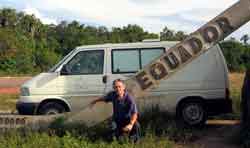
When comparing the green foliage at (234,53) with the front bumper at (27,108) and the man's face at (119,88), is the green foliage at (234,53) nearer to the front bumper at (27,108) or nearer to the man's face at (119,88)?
the front bumper at (27,108)

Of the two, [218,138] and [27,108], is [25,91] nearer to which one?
[27,108]

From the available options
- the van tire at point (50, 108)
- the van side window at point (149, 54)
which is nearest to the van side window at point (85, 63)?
the van tire at point (50, 108)

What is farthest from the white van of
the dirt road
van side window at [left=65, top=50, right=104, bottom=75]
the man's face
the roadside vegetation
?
the roadside vegetation

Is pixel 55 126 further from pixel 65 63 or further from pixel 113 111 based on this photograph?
pixel 65 63

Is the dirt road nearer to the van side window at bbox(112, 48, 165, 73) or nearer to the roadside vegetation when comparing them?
the van side window at bbox(112, 48, 165, 73)

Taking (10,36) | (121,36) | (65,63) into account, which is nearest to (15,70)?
(10,36)

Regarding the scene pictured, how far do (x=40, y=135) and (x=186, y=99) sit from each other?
3.76 meters

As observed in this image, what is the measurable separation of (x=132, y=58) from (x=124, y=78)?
60 centimetres

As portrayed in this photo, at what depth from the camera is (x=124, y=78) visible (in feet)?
36.8

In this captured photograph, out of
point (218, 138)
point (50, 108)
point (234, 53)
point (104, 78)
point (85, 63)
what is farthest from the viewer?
point (234, 53)

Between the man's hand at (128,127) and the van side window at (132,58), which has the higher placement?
the van side window at (132,58)

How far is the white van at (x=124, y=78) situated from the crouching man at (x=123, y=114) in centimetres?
236

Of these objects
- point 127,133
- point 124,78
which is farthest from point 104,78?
point 127,133

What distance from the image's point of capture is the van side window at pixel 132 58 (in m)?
11.5
